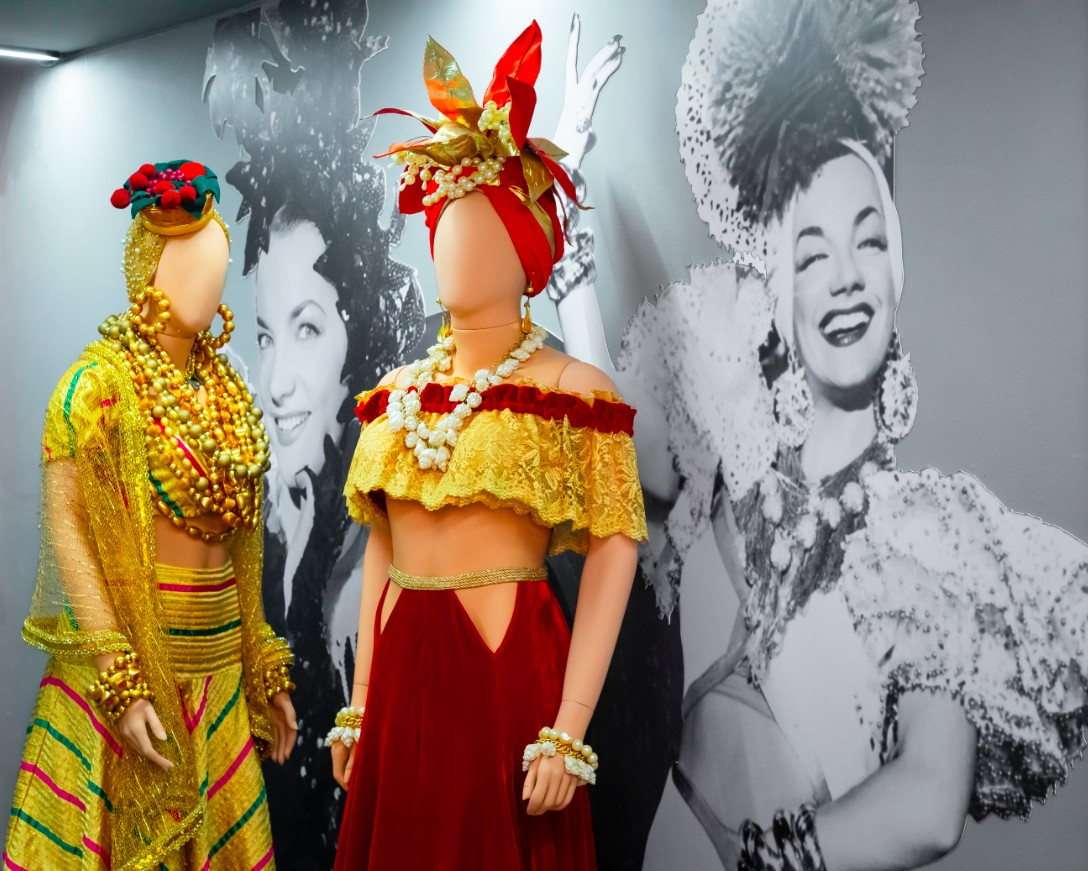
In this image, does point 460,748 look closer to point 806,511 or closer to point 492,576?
point 492,576

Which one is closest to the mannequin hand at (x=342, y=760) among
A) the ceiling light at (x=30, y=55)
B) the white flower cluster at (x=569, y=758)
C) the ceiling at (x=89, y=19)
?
the white flower cluster at (x=569, y=758)

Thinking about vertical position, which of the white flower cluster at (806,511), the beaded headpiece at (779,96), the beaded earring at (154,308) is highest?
the beaded headpiece at (779,96)

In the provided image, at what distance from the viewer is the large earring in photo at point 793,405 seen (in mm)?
2336

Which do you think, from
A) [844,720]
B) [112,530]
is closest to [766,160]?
[844,720]

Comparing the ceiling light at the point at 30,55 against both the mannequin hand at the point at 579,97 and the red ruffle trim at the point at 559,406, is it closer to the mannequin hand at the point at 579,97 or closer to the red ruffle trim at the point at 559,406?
the mannequin hand at the point at 579,97

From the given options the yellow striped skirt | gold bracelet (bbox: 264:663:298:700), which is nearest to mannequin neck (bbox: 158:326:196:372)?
the yellow striped skirt

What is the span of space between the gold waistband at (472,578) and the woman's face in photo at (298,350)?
1.07m

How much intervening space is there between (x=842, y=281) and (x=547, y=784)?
103 centimetres

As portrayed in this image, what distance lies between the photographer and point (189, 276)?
8.54 feet

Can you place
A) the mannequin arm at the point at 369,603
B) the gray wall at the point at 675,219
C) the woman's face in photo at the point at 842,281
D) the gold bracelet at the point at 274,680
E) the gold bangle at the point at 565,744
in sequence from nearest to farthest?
1. the gray wall at the point at 675,219
2. the gold bangle at the point at 565,744
3. the woman's face in photo at the point at 842,281
4. the mannequin arm at the point at 369,603
5. the gold bracelet at the point at 274,680

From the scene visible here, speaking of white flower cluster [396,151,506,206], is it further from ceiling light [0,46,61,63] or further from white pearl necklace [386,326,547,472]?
ceiling light [0,46,61,63]

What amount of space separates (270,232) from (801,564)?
179 centimetres

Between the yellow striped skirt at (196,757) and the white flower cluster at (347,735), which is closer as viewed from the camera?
the white flower cluster at (347,735)

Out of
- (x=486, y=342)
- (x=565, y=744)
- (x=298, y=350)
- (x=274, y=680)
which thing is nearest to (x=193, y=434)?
(x=274, y=680)
